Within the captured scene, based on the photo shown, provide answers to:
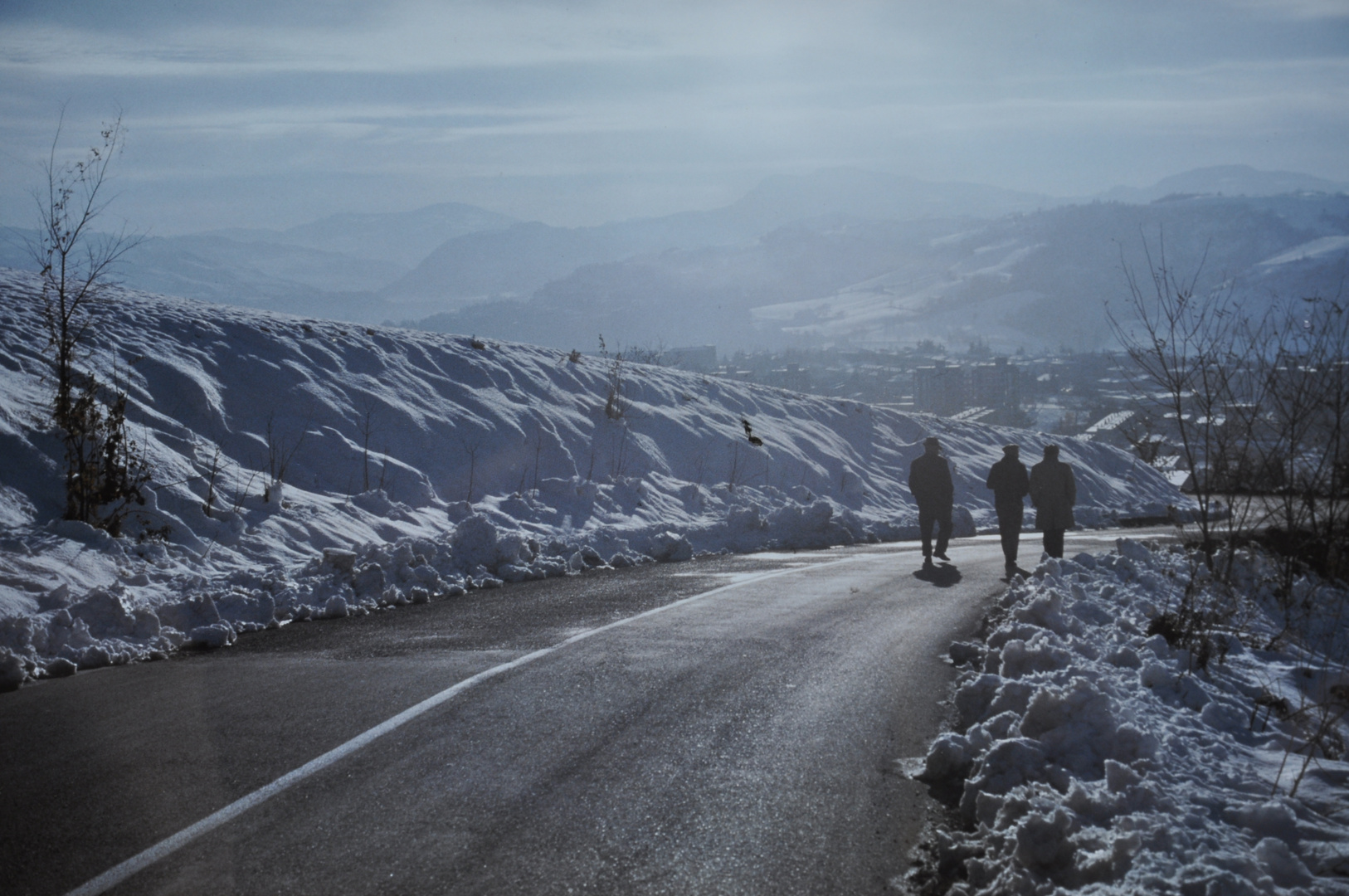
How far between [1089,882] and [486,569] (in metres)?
9.19

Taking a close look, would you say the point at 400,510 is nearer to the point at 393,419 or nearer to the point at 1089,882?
the point at 393,419

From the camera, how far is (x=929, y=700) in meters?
6.34

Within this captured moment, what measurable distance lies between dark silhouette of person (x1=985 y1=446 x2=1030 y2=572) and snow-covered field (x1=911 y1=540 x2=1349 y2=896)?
507 centimetres

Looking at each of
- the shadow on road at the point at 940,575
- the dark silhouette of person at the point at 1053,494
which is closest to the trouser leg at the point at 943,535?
the shadow on road at the point at 940,575

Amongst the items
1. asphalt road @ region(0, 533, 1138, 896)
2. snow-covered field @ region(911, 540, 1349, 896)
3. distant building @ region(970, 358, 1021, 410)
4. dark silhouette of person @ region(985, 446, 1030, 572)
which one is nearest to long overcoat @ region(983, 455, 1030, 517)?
dark silhouette of person @ region(985, 446, 1030, 572)

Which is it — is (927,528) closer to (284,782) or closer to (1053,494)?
(1053,494)

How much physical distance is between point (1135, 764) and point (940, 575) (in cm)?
823

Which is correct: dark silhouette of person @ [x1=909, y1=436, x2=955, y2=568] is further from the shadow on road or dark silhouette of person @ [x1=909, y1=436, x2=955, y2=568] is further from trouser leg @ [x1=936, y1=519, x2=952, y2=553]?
the shadow on road

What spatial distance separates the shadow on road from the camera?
11.7 metres

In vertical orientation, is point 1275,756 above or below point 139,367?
below

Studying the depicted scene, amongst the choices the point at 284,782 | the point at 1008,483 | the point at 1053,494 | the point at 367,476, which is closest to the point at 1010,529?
the point at 1053,494

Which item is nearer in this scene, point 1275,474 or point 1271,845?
point 1271,845

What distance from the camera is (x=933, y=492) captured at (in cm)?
1445

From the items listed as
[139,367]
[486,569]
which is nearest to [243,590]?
[486,569]
